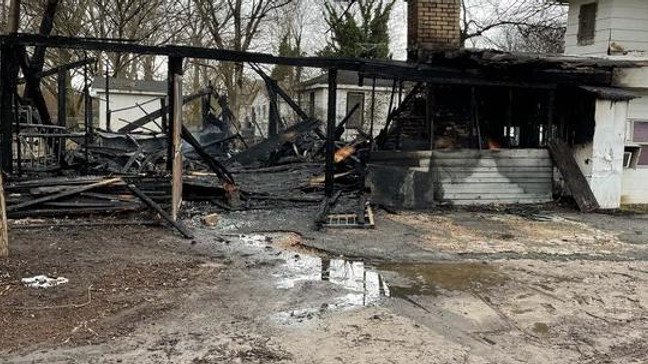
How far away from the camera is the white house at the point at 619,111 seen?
1130 cm

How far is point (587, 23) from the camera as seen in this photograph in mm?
13508

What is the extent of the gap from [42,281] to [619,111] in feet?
34.7

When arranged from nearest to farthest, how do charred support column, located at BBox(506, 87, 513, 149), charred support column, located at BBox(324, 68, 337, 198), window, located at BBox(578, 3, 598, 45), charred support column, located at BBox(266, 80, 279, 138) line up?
charred support column, located at BBox(324, 68, 337, 198), charred support column, located at BBox(506, 87, 513, 149), window, located at BBox(578, 3, 598, 45), charred support column, located at BBox(266, 80, 279, 138)

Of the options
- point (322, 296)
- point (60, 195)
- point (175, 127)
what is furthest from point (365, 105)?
point (322, 296)

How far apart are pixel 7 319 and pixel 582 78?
11.0 m

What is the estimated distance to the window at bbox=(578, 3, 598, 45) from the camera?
43.4 feet

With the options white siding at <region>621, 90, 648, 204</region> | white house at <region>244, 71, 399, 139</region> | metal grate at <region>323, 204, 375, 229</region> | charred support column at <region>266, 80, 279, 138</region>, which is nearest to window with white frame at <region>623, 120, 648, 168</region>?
white siding at <region>621, 90, 648, 204</region>

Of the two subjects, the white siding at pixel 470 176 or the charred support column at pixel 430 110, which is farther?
the charred support column at pixel 430 110

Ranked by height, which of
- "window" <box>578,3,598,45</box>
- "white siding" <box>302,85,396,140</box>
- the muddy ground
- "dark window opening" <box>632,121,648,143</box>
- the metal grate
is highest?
"window" <box>578,3,598,45</box>

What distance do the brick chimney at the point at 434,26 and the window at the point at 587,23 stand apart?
11.2ft

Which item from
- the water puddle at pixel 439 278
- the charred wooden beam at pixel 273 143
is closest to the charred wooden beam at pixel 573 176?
the water puddle at pixel 439 278

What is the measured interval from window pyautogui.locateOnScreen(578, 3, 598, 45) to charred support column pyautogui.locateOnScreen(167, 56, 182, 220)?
375 inches

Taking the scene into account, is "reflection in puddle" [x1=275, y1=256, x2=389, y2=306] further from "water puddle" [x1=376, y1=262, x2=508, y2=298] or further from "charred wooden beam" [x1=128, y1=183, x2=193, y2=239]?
"charred wooden beam" [x1=128, y1=183, x2=193, y2=239]

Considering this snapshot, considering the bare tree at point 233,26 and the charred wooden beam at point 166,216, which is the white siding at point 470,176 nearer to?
the charred wooden beam at point 166,216
